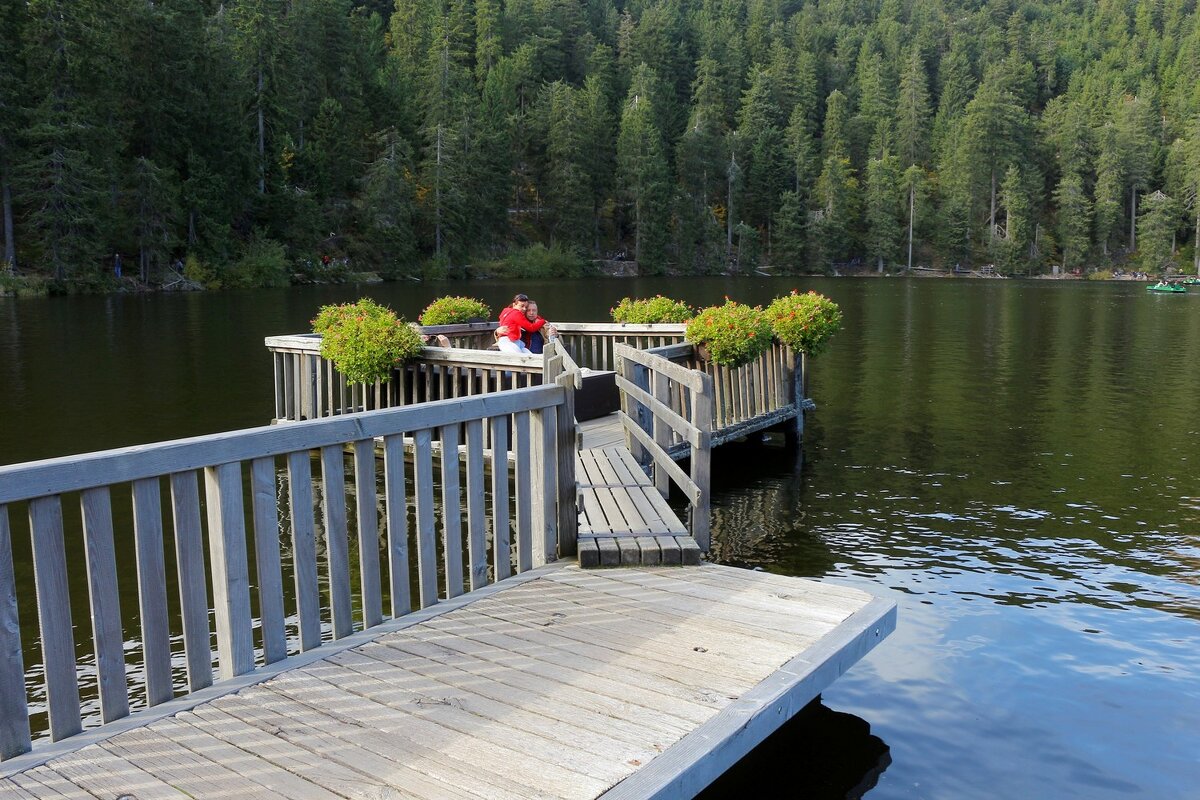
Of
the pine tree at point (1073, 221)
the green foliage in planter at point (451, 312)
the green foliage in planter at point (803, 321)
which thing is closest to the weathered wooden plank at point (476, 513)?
the green foliage in planter at point (803, 321)

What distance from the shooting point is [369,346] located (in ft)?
40.4

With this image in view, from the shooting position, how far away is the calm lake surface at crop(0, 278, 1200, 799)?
579 cm

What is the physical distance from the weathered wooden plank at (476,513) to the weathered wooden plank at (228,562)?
1359 mm

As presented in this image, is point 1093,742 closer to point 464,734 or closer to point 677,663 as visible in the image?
point 677,663

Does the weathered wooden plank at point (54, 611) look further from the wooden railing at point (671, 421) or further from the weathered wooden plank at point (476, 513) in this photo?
the wooden railing at point (671, 421)

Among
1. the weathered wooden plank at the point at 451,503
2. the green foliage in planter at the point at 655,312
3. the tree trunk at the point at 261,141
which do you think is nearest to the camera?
the weathered wooden plank at the point at 451,503

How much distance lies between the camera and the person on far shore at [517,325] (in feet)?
42.2

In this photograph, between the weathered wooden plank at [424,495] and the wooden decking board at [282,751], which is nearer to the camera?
the wooden decking board at [282,751]

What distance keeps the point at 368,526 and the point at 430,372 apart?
7790 millimetres

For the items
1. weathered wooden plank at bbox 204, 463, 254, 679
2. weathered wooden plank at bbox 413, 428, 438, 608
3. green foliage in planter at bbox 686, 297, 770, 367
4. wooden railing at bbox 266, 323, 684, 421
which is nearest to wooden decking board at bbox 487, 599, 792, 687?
weathered wooden plank at bbox 413, 428, 438, 608

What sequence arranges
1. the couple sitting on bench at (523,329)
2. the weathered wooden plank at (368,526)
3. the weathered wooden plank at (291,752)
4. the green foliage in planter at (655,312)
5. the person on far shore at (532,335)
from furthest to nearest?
1. the green foliage in planter at (655,312)
2. the person on far shore at (532,335)
3. the couple sitting on bench at (523,329)
4. the weathered wooden plank at (368,526)
5. the weathered wooden plank at (291,752)

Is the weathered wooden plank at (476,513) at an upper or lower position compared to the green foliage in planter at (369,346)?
lower

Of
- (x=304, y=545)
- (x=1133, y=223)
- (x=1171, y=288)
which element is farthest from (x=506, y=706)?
(x=1133, y=223)

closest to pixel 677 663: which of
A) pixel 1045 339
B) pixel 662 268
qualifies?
pixel 1045 339
